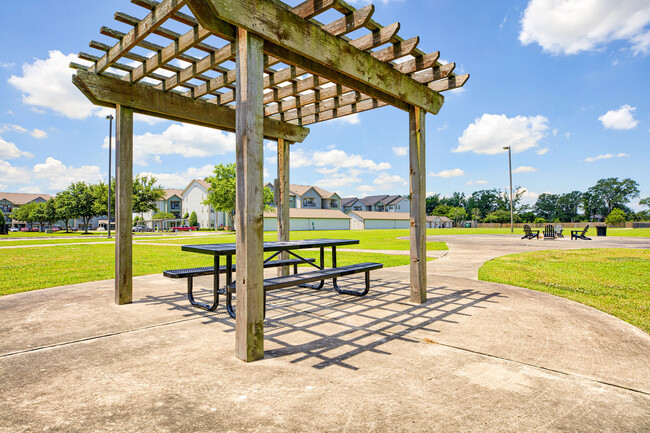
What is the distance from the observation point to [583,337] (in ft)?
13.5

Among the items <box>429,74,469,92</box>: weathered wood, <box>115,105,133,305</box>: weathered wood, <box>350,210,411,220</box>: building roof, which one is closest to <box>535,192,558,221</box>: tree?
<box>350,210,411,220</box>: building roof

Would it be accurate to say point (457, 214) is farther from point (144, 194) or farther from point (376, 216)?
point (144, 194)

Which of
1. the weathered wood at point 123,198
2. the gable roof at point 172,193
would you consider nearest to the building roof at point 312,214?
the gable roof at point 172,193

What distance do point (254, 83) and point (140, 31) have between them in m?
2.11

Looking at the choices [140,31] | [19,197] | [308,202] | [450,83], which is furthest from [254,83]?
[19,197]

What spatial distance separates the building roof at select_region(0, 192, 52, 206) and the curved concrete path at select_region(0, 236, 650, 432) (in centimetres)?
10533

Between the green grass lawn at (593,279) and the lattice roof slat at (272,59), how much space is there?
14.5 ft

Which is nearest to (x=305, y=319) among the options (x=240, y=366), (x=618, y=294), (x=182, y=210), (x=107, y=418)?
(x=240, y=366)

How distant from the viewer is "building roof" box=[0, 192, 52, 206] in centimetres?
8700

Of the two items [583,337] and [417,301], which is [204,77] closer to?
[417,301]


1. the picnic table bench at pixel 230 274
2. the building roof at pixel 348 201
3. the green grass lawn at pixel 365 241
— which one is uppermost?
the building roof at pixel 348 201

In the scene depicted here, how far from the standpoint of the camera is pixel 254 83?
138 inches

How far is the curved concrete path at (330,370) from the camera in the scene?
7.81 ft

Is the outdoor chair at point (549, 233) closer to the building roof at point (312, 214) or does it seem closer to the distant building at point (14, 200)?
the building roof at point (312, 214)
